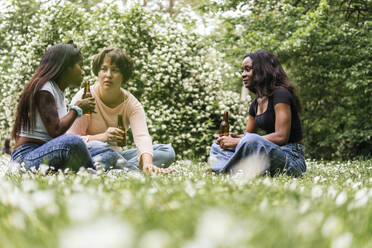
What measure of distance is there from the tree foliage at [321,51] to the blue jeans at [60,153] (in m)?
6.85

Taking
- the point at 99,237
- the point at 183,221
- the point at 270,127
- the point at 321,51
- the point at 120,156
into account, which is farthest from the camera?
the point at 321,51

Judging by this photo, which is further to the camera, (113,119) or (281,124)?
(113,119)

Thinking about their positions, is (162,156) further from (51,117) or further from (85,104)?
(51,117)

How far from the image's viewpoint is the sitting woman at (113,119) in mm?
4871

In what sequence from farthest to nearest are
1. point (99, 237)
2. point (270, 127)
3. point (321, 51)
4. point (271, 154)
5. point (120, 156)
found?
point (321, 51) → point (270, 127) → point (120, 156) → point (271, 154) → point (99, 237)

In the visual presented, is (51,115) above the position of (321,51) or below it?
below

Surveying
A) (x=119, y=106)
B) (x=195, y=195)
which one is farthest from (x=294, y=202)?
(x=119, y=106)

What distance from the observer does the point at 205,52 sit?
38.4ft

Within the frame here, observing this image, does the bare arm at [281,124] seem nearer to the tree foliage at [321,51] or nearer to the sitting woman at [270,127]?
the sitting woman at [270,127]

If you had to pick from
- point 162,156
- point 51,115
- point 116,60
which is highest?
point 116,60

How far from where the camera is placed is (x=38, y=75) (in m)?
4.29

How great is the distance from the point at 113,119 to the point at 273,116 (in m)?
2.08

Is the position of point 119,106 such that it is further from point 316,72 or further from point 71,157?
point 316,72

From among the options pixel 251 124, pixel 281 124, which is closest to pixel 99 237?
pixel 281 124
